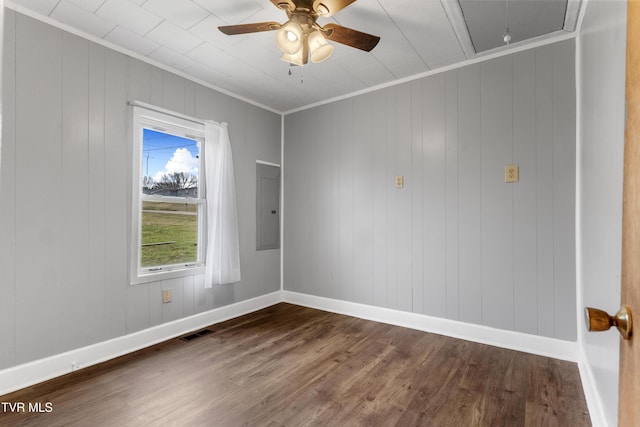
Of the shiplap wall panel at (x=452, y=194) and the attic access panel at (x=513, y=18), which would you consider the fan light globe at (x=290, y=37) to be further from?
the shiplap wall panel at (x=452, y=194)

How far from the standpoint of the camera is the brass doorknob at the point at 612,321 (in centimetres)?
67

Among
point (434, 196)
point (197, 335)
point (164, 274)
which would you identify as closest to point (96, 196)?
point (164, 274)

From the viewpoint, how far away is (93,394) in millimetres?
2039

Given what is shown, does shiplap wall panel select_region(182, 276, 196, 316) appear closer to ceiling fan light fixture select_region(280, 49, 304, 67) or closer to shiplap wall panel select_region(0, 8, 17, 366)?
shiplap wall panel select_region(0, 8, 17, 366)

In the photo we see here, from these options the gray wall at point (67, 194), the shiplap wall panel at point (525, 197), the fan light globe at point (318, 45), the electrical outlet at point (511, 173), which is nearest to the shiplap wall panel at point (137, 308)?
the gray wall at point (67, 194)

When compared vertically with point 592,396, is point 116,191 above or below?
above

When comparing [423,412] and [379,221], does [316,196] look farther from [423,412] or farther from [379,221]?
[423,412]

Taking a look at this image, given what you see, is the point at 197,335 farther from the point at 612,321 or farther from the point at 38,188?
the point at 612,321

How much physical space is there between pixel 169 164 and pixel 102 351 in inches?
68.9

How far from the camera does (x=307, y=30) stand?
190 cm

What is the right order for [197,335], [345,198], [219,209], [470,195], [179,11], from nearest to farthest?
[179,11] → [470,195] → [197,335] → [219,209] → [345,198]

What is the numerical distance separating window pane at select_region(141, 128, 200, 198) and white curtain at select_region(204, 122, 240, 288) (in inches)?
6.1

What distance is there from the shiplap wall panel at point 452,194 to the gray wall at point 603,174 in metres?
0.97

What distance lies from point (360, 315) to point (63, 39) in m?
3.70
